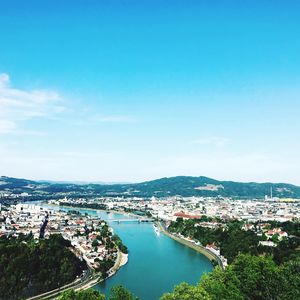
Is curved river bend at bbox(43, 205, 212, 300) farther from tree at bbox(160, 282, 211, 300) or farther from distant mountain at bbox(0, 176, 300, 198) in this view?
distant mountain at bbox(0, 176, 300, 198)

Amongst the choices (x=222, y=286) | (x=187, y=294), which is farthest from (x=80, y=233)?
(x=187, y=294)

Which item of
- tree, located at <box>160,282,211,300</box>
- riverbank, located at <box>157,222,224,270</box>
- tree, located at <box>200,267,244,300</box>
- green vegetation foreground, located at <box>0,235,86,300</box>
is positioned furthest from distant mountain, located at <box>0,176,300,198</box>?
tree, located at <box>160,282,211,300</box>

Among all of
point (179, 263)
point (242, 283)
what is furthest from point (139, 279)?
point (242, 283)

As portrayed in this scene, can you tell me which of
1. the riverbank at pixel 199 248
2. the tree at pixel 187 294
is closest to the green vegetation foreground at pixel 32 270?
the tree at pixel 187 294

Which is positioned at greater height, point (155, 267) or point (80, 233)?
point (80, 233)

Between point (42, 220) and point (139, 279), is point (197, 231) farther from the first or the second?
point (42, 220)

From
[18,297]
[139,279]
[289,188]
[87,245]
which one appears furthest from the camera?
[289,188]

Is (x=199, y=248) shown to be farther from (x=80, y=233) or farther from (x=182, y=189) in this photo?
(x=182, y=189)
